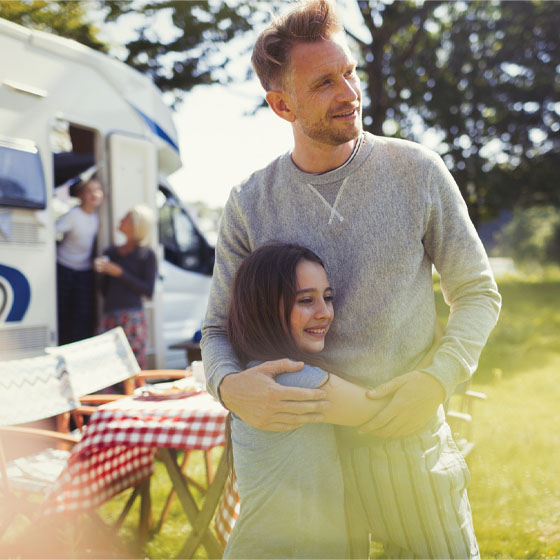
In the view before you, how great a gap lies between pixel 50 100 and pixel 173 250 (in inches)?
103

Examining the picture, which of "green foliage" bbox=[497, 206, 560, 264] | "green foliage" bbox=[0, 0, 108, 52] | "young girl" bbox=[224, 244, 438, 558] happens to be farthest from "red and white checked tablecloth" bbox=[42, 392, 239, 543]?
"green foliage" bbox=[497, 206, 560, 264]

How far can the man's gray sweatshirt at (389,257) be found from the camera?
151 cm

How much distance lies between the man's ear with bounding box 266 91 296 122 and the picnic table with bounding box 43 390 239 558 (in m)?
1.46

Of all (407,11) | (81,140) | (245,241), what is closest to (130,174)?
(81,140)

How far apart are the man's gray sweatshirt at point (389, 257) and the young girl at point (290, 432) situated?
7cm

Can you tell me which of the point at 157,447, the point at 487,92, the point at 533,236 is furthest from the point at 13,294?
the point at 533,236

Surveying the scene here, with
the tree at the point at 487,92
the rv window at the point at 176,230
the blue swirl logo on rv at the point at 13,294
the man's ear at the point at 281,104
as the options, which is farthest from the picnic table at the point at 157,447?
the tree at the point at 487,92

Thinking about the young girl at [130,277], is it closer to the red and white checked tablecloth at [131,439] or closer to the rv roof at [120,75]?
the rv roof at [120,75]

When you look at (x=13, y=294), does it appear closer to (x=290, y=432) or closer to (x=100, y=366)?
(x=100, y=366)

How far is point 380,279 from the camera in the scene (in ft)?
4.98

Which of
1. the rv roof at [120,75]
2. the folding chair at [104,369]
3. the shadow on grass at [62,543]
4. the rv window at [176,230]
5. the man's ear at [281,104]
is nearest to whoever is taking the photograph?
the man's ear at [281,104]

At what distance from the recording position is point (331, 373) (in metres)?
1.49

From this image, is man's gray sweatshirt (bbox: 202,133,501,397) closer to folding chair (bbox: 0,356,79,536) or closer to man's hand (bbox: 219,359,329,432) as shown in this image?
man's hand (bbox: 219,359,329,432)

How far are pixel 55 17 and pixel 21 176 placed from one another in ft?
23.8
